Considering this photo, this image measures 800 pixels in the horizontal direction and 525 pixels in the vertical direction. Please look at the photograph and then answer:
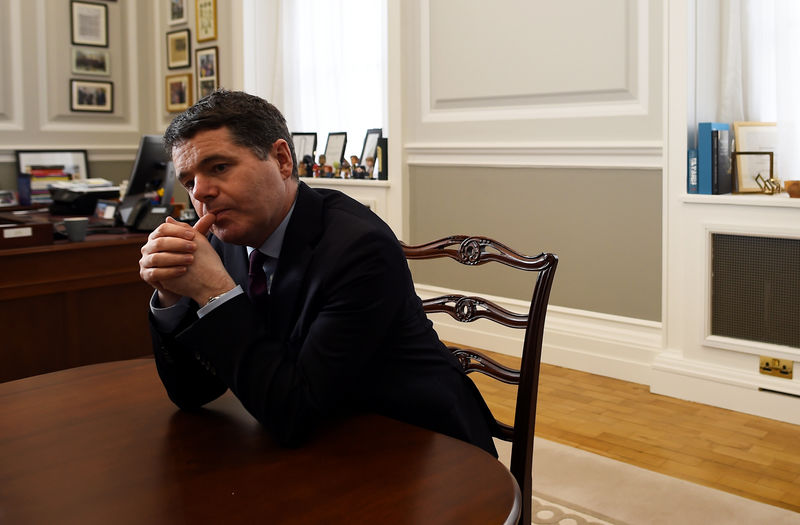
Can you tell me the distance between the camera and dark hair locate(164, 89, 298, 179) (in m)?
1.28

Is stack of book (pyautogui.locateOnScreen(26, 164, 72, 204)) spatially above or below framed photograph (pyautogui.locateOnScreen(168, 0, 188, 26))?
below

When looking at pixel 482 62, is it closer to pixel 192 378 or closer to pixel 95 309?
pixel 95 309

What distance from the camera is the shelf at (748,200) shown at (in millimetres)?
3102

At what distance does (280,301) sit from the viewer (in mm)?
1285

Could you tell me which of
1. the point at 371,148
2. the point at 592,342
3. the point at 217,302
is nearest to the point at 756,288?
the point at 592,342

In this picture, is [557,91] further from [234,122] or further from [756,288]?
[234,122]

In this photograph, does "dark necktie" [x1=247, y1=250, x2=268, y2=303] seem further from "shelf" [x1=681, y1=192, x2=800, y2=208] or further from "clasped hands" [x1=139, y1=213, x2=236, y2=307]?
"shelf" [x1=681, y1=192, x2=800, y2=208]

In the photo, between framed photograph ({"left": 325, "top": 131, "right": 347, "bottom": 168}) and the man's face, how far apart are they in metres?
3.83

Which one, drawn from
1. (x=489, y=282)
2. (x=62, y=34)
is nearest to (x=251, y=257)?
(x=489, y=282)

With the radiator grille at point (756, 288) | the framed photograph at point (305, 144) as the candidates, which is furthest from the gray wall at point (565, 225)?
the framed photograph at point (305, 144)

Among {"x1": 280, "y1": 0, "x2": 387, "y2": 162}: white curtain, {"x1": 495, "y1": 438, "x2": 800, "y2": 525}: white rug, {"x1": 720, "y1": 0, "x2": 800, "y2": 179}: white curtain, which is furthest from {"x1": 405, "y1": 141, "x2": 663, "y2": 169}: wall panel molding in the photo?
{"x1": 495, "y1": 438, "x2": 800, "y2": 525}: white rug

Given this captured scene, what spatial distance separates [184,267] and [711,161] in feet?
9.07

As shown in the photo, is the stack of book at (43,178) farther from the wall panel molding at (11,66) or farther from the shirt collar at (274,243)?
the shirt collar at (274,243)

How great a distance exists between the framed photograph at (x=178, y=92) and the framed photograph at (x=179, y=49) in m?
0.10
